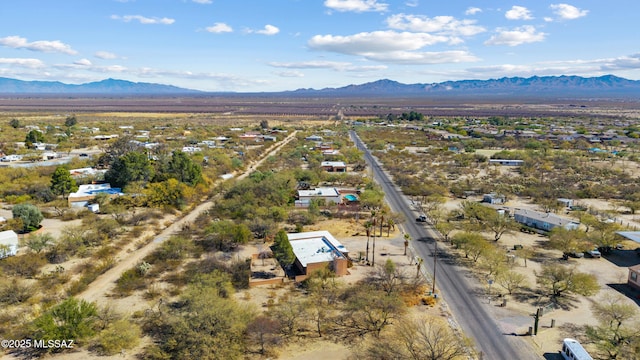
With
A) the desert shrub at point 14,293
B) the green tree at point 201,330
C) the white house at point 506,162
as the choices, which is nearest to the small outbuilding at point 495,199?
the white house at point 506,162

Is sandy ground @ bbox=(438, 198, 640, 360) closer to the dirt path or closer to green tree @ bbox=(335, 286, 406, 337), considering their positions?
green tree @ bbox=(335, 286, 406, 337)

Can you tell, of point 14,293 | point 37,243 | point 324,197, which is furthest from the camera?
point 324,197

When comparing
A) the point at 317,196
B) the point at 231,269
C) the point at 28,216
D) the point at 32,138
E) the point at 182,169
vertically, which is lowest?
the point at 231,269

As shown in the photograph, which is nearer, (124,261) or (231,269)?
(231,269)

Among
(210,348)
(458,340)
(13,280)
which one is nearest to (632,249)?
(458,340)

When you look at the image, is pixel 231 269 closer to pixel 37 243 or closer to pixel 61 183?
pixel 37 243

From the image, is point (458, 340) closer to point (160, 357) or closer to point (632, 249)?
point (160, 357)

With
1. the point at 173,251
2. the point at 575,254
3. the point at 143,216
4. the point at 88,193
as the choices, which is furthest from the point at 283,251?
the point at 88,193

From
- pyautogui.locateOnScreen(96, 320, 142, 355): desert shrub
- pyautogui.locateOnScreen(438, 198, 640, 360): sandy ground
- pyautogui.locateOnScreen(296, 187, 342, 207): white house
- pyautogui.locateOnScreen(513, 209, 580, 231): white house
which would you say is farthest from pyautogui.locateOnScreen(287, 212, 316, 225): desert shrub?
pyautogui.locateOnScreen(513, 209, 580, 231): white house
